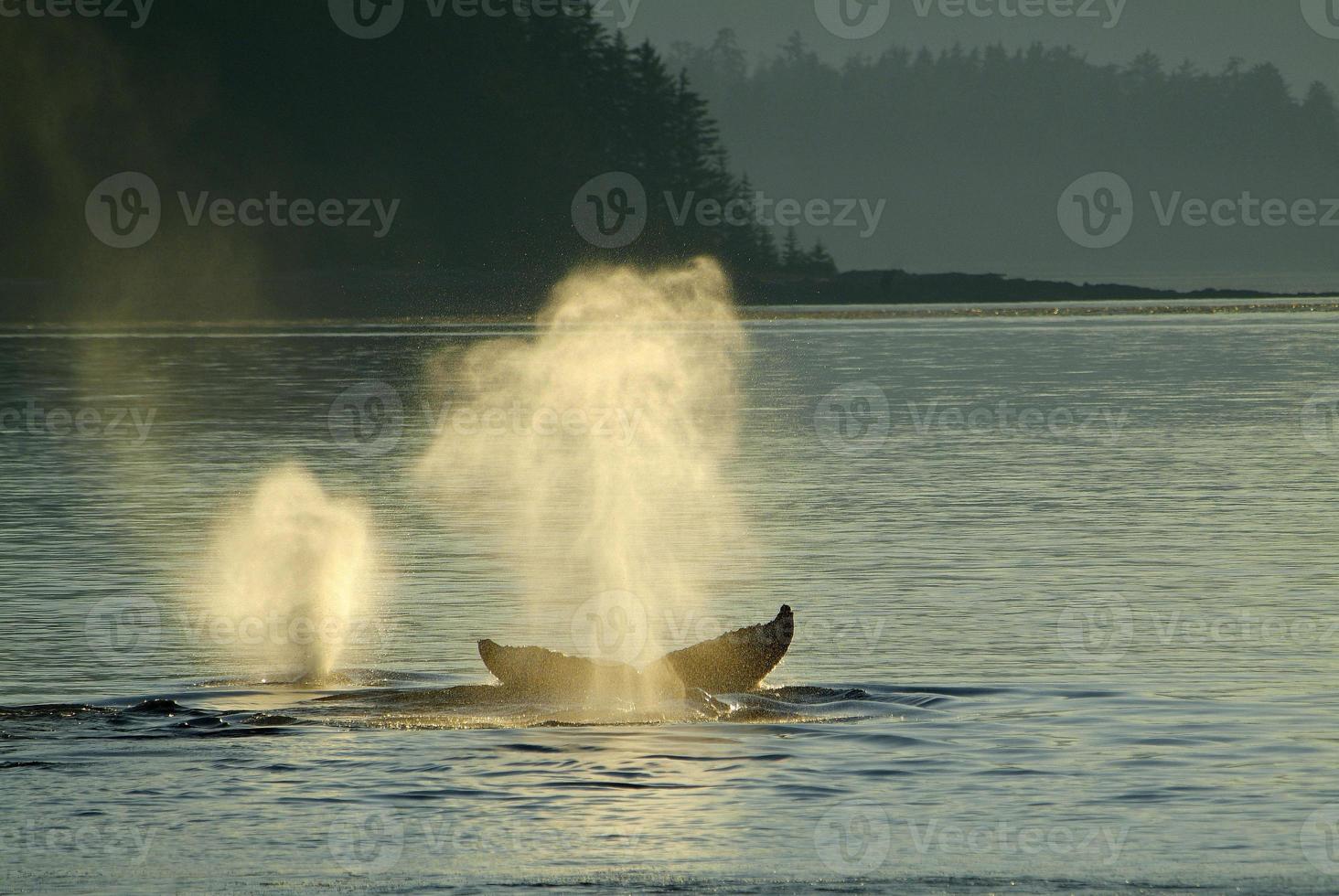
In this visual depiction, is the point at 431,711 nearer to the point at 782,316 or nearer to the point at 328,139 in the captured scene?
the point at 328,139

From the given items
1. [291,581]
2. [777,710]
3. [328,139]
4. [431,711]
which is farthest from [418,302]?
[777,710]

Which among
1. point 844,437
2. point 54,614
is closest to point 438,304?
point 844,437

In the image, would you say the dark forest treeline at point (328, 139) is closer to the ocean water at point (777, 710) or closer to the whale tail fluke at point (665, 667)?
the ocean water at point (777, 710)

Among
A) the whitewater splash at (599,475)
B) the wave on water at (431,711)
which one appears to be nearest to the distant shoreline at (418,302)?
the whitewater splash at (599,475)

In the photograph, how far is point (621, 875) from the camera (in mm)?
13992

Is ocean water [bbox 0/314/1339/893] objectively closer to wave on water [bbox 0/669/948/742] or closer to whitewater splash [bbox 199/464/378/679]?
wave on water [bbox 0/669/948/742]

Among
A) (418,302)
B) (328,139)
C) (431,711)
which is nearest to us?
(431,711)

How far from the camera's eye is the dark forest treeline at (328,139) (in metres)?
135

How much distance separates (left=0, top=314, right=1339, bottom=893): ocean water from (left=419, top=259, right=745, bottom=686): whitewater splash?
66cm

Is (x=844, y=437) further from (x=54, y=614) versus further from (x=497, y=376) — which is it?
(x=497, y=376)

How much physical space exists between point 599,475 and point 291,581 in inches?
634

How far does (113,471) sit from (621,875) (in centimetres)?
3105

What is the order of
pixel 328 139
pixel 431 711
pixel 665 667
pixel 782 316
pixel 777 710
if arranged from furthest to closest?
pixel 782 316 < pixel 328 139 < pixel 665 667 < pixel 777 710 < pixel 431 711

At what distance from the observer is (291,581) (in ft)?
95.5
